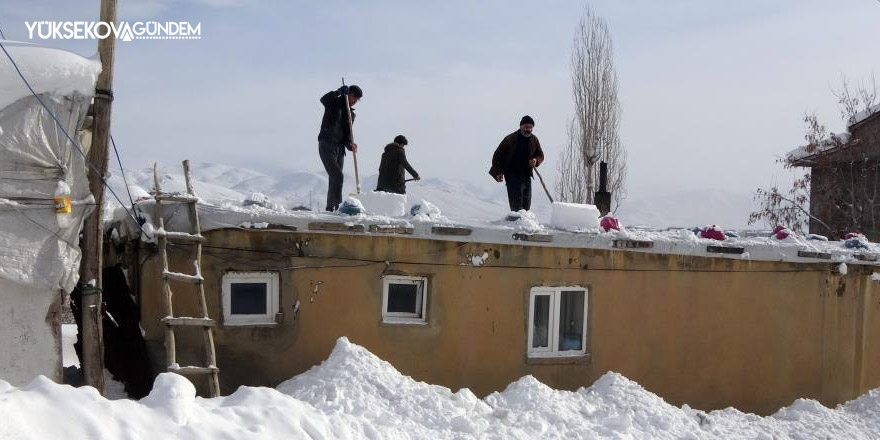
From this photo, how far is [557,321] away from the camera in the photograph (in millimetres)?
10172

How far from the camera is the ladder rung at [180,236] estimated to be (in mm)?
8125

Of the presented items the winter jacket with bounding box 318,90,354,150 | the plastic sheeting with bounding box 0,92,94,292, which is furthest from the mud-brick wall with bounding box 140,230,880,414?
the winter jacket with bounding box 318,90,354,150

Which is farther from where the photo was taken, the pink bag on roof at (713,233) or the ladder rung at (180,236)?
the pink bag on roof at (713,233)

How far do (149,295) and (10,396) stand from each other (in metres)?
3.06

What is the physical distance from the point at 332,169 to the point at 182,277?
3220 mm

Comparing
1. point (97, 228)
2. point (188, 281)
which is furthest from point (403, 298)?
point (97, 228)

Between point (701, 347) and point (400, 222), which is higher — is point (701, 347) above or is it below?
below

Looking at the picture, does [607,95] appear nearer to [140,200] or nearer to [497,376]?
[497,376]

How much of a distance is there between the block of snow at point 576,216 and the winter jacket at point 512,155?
1.20 meters

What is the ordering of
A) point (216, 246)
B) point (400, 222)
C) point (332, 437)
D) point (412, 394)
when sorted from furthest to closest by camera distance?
point (400, 222) → point (216, 246) → point (412, 394) → point (332, 437)

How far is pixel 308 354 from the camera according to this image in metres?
9.06

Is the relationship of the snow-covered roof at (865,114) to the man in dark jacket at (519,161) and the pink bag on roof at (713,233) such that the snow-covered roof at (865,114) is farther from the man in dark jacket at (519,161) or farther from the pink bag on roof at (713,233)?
the man in dark jacket at (519,161)

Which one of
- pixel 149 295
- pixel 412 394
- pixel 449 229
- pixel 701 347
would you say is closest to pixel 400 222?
pixel 449 229

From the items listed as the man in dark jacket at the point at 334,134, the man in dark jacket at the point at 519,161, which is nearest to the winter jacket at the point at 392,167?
the man in dark jacket at the point at 334,134
